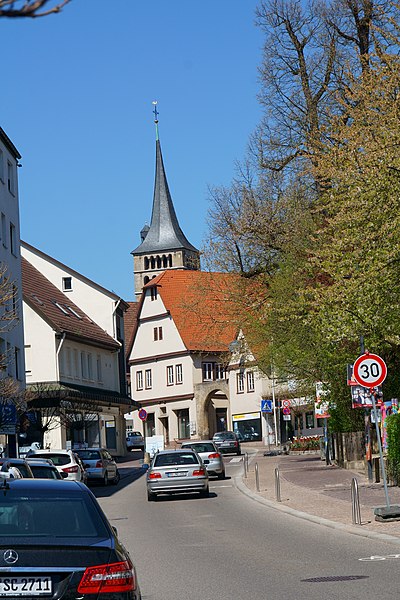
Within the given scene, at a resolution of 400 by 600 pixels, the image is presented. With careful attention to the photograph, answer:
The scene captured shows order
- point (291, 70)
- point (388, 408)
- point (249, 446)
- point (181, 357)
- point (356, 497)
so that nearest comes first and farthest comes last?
point (356, 497) → point (388, 408) → point (291, 70) → point (249, 446) → point (181, 357)

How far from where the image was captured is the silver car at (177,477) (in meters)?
31.0

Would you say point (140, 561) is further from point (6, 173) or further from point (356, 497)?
point (6, 173)

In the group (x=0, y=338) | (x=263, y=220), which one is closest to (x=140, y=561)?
(x=263, y=220)

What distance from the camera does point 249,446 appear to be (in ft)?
275

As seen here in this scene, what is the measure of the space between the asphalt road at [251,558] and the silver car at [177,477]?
5.32 meters

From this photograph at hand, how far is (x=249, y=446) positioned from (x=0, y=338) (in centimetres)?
4246

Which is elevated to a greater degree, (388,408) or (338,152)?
(338,152)

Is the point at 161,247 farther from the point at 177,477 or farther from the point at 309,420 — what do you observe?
the point at 177,477

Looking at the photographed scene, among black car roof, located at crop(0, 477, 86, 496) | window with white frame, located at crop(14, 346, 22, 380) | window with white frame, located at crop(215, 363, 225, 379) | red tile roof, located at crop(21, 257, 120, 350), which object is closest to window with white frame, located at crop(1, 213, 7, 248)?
Answer: window with white frame, located at crop(14, 346, 22, 380)

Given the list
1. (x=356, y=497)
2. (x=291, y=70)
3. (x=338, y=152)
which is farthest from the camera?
(x=291, y=70)

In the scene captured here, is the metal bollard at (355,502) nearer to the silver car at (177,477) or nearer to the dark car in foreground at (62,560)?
the dark car in foreground at (62,560)

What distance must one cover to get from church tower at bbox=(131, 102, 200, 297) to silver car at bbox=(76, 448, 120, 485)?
299 feet

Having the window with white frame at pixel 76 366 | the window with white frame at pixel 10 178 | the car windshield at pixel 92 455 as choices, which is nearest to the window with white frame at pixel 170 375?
the window with white frame at pixel 76 366

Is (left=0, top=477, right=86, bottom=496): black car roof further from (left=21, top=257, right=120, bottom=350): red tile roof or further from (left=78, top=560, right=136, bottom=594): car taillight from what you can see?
(left=21, top=257, right=120, bottom=350): red tile roof
